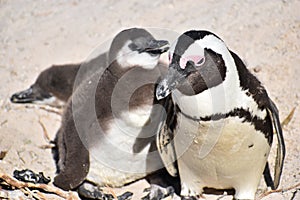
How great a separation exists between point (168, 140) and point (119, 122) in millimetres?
374

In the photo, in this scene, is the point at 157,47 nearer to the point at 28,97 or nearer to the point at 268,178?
the point at 268,178

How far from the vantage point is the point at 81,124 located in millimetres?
3512

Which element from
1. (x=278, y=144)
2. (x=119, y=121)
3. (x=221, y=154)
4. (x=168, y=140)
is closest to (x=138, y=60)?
(x=119, y=121)

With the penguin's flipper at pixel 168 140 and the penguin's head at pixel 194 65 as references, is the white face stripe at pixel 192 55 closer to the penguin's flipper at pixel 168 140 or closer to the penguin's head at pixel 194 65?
the penguin's head at pixel 194 65

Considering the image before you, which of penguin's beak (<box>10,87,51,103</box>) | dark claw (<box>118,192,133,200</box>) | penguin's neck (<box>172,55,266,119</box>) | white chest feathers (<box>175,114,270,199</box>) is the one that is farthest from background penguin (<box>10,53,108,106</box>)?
penguin's neck (<box>172,55,266,119</box>)

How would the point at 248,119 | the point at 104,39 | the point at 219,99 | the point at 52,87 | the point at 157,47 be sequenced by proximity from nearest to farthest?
the point at 219,99
the point at 248,119
the point at 157,47
the point at 52,87
the point at 104,39

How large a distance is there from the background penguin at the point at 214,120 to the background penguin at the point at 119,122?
0.22 m

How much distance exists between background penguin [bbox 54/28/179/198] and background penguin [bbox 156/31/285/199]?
8.6 inches

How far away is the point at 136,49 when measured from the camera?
3.53 metres

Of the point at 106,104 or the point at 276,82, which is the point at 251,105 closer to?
the point at 106,104

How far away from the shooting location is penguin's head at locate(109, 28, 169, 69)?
3434mm

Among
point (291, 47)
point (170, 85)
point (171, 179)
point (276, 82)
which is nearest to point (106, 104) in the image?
point (171, 179)

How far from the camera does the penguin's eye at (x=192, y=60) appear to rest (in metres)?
2.65

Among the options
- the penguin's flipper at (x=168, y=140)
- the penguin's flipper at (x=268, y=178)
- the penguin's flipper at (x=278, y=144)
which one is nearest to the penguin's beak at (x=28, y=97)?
the penguin's flipper at (x=168, y=140)
